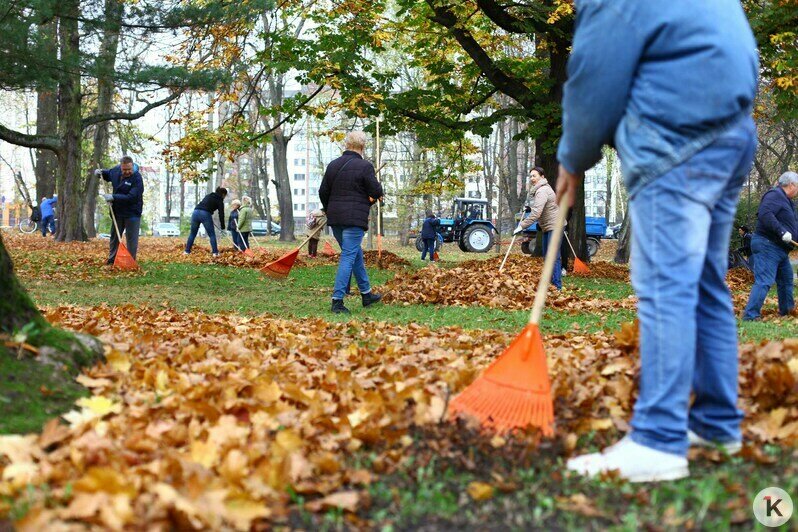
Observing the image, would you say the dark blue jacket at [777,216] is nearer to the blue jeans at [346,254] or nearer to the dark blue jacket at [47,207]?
the blue jeans at [346,254]

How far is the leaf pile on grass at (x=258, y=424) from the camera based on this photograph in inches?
93.6

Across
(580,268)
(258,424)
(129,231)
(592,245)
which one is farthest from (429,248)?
(258,424)

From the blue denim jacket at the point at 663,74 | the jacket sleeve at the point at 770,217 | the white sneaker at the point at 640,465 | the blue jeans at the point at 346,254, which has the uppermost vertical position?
the blue denim jacket at the point at 663,74

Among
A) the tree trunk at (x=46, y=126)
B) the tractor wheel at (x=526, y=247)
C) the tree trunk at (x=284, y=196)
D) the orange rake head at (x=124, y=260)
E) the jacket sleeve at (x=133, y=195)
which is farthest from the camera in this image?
the tree trunk at (x=284, y=196)

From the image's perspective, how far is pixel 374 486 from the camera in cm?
273

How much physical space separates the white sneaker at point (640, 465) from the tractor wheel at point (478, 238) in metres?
29.6

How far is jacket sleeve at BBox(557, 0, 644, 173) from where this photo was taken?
8.94ft

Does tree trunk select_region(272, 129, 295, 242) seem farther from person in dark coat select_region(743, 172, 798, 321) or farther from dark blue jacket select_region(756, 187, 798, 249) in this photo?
dark blue jacket select_region(756, 187, 798, 249)

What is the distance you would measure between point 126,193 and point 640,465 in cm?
1256

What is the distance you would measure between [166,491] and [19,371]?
1566mm

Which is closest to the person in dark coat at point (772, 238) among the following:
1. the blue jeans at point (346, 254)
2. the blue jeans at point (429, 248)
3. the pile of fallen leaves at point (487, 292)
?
the pile of fallen leaves at point (487, 292)

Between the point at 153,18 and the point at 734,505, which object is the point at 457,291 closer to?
the point at 734,505

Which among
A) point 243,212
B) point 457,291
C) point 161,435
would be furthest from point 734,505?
point 243,212

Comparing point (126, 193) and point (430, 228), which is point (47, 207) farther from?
point (126, 193)
